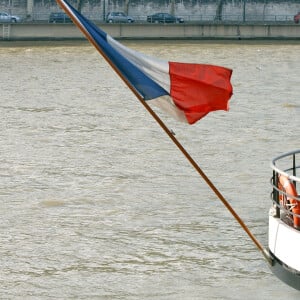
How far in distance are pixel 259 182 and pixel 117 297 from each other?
6.61 meters

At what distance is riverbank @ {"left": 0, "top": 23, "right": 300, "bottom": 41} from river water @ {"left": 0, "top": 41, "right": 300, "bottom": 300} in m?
16.8

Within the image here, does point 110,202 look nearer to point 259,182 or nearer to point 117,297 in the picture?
point 259,182

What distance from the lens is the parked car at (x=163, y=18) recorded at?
184 ft

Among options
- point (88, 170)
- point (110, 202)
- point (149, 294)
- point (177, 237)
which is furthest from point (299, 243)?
point (88, 170)

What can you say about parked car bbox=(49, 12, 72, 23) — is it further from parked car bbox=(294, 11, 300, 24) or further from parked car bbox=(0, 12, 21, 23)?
parked car bbox=(294, 11, 300, 24)

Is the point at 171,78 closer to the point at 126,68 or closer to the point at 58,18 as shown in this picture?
the point at 126,68

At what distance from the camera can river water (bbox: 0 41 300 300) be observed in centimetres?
1252

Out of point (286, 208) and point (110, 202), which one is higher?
point (286, 208)

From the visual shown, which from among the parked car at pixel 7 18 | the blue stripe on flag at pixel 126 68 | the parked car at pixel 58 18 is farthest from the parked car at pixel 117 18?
the blue stripe on flag at pixel 126 68

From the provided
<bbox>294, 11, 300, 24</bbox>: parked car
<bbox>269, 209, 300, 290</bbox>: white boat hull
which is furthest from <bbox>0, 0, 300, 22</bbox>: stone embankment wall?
<bbox>269, 209, 300, 290</bbox>: white boat hull

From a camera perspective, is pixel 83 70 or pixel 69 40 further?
pixel 69 40

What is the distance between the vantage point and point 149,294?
39.3 feet

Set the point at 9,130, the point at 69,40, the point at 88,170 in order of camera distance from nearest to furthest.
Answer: the point at 88,170
the point at 9,130
the point at 69,40

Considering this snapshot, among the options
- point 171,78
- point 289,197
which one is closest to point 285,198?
point 289,197
